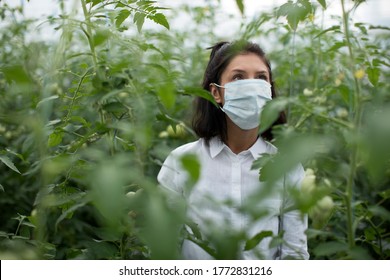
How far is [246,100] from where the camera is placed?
1.45m

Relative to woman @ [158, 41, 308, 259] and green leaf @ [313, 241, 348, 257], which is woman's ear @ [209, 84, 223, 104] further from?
green leaf @ [313, 241, 348, 257]

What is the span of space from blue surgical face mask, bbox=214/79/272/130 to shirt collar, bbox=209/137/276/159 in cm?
9

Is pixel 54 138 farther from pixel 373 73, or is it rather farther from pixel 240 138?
pixel 373 73

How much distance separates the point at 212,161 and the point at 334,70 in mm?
1475

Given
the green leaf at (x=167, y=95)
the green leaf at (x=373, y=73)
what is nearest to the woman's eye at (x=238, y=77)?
the green leaf at (x=373, y=73)

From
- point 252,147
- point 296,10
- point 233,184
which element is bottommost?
point 233,184

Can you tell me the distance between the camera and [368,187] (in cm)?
235

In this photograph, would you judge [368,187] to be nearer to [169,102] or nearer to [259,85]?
[259,85]

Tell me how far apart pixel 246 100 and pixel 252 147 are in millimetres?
189

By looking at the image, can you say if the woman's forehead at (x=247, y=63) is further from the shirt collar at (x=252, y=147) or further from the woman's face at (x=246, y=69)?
the shirt collar at (x=252, y=147)

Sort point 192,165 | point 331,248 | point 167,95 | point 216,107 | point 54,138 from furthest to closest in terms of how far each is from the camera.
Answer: point 216,107 → point 54,138 → point 331,248 → point 167,95 → point 192,165

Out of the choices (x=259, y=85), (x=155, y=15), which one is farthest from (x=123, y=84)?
(x=259, y=85)

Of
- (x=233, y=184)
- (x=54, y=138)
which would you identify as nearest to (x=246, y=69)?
(x=233, y=184)

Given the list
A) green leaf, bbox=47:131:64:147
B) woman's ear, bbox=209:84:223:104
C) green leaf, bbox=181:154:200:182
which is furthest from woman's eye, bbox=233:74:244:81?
green leaf, bbox=181:154:200:182
